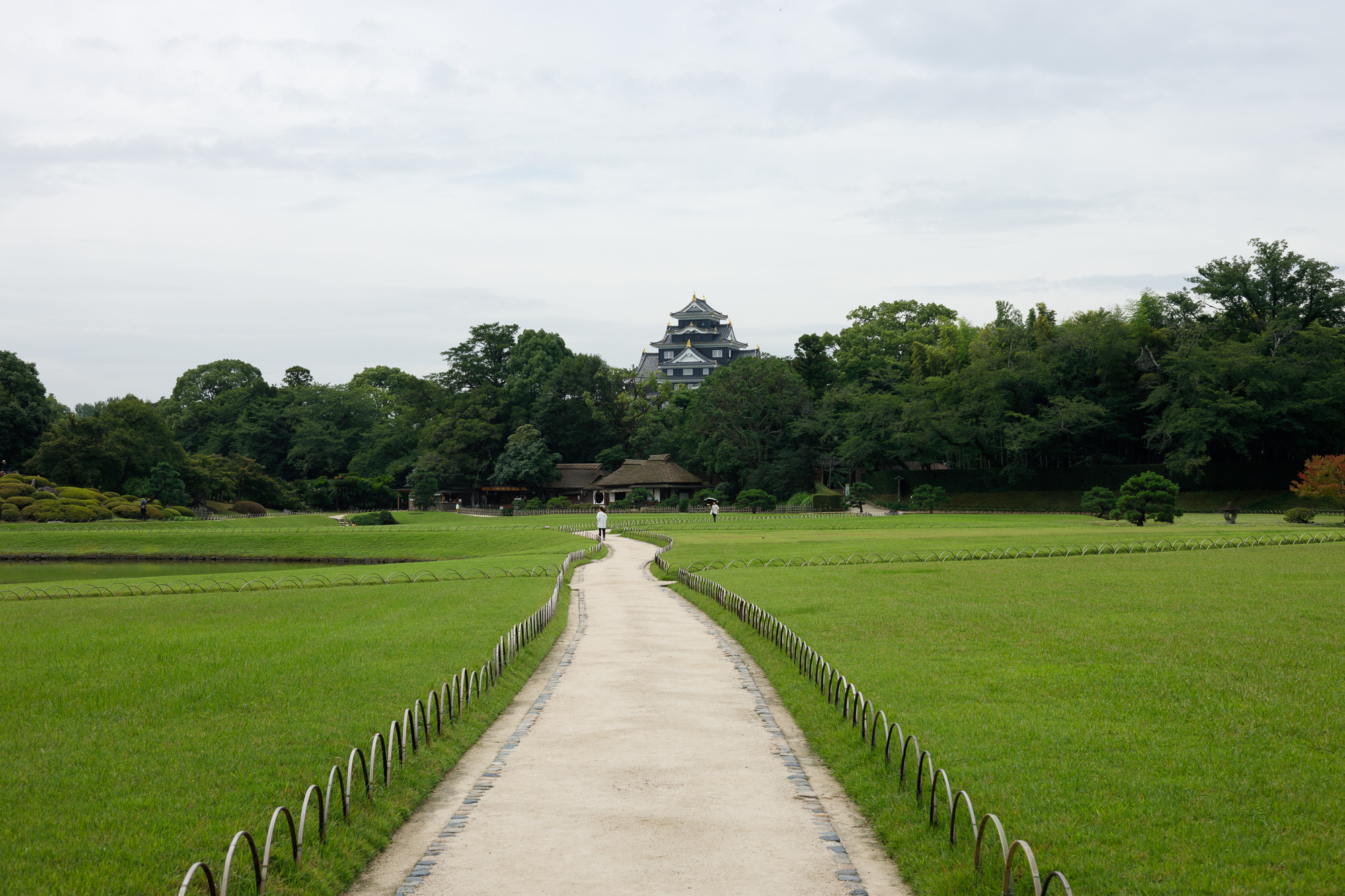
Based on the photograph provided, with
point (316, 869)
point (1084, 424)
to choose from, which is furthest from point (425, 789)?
point (1084, 424)

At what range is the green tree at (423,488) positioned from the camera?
7438cm

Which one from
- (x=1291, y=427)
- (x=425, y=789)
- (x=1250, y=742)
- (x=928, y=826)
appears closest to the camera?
(x=928, y=826)

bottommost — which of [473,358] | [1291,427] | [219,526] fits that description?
[219,526]

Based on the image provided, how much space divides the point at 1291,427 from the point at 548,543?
144ft

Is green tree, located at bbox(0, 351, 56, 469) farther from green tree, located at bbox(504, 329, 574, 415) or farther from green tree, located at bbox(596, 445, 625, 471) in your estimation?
green tree, located at bbox(596, 445, 625, 471)

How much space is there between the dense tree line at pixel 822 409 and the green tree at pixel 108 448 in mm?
129

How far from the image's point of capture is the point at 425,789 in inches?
297

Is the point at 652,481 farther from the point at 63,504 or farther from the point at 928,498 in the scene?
the point at 63,504

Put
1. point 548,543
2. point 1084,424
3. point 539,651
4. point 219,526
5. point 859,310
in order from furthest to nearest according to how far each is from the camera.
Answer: point 859,310, point 1084,424, point 219,526, point 548,543, point 539,651

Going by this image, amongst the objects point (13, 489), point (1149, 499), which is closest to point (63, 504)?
point (13, 489)

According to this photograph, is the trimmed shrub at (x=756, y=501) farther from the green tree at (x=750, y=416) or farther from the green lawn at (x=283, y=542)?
the green lawn at (x=283, y=542)

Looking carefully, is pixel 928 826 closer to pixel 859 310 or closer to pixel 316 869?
pixel 316 869

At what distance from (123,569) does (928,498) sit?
4539 cm

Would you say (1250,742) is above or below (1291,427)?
below
